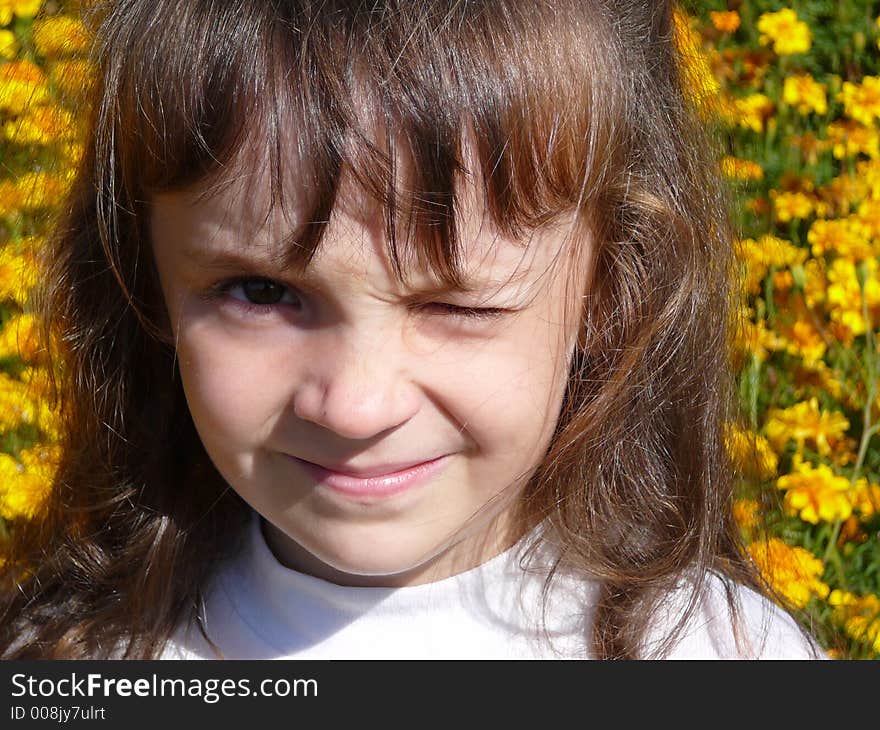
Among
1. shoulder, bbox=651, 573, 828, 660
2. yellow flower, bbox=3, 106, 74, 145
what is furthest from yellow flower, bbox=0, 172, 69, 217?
shoulder, bbox=651, 573, 828, 660

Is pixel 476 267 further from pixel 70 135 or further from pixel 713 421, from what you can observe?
pixel 70 135

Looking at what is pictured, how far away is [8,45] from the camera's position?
2.00m

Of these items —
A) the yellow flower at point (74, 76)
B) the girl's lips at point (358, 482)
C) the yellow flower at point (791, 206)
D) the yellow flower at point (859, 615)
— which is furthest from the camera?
the yellow flower at point (791, 206)

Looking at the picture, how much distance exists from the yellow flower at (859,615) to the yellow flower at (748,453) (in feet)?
0.64

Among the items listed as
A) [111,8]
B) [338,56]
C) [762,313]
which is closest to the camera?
[338,56]

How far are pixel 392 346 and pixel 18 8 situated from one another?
4.57 ft

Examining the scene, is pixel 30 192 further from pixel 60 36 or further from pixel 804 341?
pixel 804 341

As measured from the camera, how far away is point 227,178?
0.94 m

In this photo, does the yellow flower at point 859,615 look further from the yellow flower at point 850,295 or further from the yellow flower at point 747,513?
the yellow flower at point 850,295

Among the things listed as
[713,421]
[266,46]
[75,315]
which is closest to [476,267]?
[266,46]

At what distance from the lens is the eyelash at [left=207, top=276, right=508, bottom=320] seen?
981 millimetres

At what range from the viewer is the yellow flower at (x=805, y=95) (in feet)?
6.73

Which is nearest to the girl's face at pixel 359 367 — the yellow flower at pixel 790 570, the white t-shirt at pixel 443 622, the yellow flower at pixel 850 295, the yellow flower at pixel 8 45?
the white t-shirt at pixel 443 622
